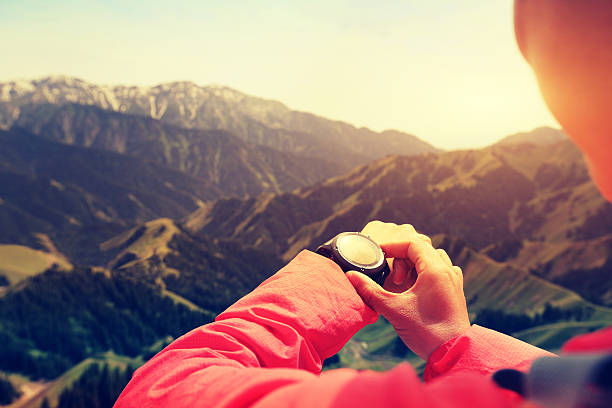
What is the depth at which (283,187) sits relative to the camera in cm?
12688

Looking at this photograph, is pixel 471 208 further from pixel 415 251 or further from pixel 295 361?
pixel 295 361

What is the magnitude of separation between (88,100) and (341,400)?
181 m

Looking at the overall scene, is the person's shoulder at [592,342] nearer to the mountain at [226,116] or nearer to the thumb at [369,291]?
the thumb at [369,291]

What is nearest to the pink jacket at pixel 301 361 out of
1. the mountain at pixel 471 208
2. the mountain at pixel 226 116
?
the mountain at pixel 471 208

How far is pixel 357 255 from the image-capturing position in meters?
1.01

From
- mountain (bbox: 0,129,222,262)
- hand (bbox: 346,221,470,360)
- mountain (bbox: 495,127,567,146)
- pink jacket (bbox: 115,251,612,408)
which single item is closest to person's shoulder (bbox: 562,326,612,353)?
pink jacket (bbox: 115,251,612,408)

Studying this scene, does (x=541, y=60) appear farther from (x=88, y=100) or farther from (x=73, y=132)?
(x=88, y=100)

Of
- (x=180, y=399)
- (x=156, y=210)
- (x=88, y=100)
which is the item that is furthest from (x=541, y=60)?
(x=88, y=100)

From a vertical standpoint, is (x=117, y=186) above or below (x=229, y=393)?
below

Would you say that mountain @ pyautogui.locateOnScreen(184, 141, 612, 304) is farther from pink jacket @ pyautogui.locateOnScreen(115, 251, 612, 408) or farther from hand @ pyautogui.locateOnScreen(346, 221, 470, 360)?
pink jacket @ pyautogui.locateOnScreen(115, 251, 612, 408)

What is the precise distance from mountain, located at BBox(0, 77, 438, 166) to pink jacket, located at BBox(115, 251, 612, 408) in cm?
14402

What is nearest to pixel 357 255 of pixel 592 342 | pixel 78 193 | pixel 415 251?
pixel 415 251

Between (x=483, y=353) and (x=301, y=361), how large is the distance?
31 cm

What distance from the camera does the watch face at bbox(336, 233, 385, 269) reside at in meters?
0.99
